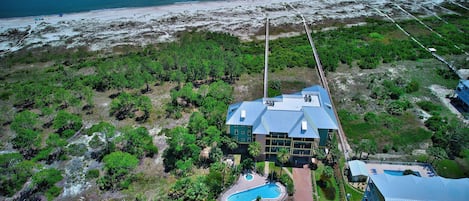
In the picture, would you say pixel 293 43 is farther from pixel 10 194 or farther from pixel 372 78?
pixel 10 194

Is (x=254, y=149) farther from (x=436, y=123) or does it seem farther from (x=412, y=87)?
(x=412, y=87)

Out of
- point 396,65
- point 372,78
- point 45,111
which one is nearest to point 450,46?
point 396,65

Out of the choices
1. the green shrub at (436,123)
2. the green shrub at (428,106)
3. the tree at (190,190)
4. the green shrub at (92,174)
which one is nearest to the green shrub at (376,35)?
the green shrub at (428,106)

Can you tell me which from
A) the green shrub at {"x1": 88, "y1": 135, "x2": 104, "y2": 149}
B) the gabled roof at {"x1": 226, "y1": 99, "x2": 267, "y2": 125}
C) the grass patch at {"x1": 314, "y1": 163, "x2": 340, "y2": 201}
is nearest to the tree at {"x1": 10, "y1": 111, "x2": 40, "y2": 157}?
the green shrub at {"x1": 88, "y1": 135, "x2": 104, "y2": 149}

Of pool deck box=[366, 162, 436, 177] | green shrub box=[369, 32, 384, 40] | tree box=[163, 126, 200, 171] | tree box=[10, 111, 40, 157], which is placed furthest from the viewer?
green shrub box=[369, 32, 384, 40]

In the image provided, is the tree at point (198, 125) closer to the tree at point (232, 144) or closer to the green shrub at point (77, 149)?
the tree at point (232, 144)

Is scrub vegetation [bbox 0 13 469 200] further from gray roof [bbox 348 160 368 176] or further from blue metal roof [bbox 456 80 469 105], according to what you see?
blue metal roof [bbox 456 80 469 105]
